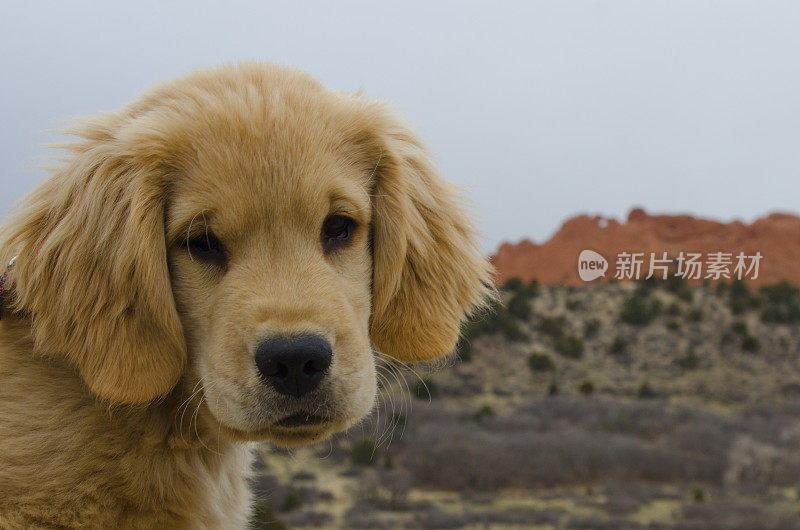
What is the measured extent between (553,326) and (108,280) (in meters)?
48.4

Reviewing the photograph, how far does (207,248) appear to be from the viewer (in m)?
3.15

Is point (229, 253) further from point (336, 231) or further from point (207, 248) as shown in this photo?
point (336, 231)

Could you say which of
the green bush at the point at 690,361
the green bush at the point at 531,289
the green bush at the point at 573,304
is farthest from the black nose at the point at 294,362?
the green bush at the point at 531,289

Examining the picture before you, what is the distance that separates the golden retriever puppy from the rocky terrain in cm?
1507

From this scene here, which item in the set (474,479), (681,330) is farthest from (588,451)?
(681,330)

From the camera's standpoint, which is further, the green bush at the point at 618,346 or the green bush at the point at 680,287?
the green bush at the point at 680,287

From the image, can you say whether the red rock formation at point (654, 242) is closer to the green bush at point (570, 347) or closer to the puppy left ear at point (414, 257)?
the green bush at point (570, 347)

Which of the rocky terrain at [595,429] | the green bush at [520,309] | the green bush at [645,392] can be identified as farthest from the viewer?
the green bush at [520,309]

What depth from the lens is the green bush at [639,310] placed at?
1955 inches

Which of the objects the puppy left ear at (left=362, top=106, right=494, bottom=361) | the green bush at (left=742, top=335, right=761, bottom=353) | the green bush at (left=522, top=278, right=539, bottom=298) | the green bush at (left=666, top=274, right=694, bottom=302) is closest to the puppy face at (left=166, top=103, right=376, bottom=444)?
the puppy left ear at (left=362, top=106, right=494, bottom=361)

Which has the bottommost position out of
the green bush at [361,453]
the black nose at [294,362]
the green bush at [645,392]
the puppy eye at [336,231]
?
the green bush at [361,453]

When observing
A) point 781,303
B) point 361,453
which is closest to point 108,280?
point 361,453

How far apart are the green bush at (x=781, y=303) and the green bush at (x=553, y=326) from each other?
12.8 m

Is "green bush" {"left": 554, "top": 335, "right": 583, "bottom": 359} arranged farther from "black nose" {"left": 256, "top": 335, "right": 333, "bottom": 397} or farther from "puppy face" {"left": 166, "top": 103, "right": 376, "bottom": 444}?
"black nose" {"left": 256, "top": 335, "right": 333, "bottom": 397}
